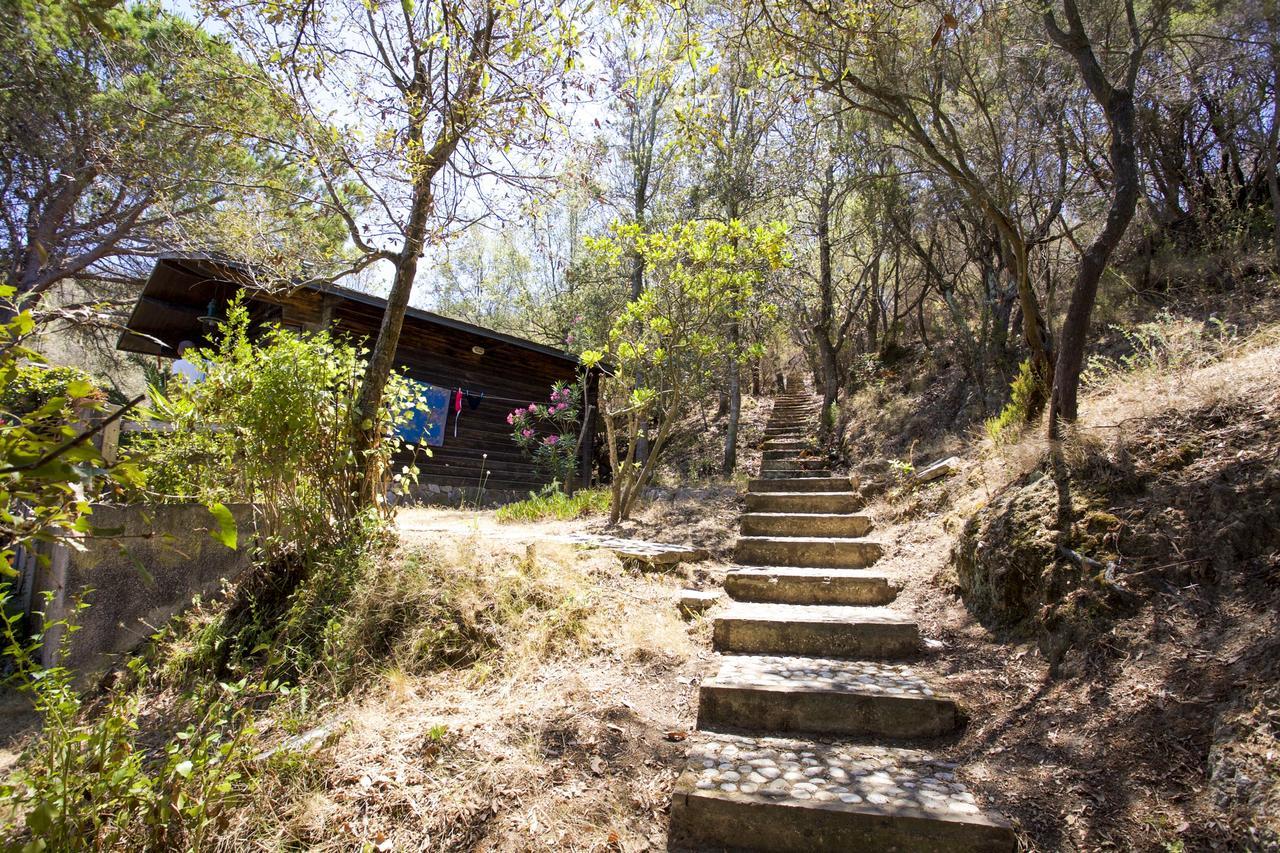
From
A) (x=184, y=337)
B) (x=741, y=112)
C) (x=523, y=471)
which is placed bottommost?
(x=523, y=471)

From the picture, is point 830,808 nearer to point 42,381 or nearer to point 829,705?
point 829,705

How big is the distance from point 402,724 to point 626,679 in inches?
48.6

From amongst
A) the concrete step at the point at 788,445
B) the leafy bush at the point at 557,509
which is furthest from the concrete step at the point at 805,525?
the concrete step at the point at 788,445

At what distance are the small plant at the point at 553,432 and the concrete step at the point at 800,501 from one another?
442cm

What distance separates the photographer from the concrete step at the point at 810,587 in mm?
4727

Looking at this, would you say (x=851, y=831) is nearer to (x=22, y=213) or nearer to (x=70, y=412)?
(x=70, y=412)

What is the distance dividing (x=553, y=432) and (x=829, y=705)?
34.9 ft

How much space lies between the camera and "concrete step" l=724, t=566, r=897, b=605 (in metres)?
4.73

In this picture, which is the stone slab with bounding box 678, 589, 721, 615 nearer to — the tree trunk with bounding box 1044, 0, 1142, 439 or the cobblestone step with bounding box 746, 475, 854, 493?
the tree trunk with bounding box 1044, 0, 1142, 439

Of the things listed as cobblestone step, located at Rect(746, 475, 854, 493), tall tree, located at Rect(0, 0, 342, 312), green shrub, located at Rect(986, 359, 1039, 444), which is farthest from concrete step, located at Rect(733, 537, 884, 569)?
tall tree, located at Rect(0, 0, 342, 312)

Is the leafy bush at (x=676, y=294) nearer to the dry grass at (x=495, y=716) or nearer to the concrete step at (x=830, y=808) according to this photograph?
the dry grass at (x=495, y=716)

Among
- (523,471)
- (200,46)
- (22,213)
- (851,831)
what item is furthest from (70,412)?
(22,213)

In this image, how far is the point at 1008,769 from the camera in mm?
2707

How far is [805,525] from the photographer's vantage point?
6.21 meters
